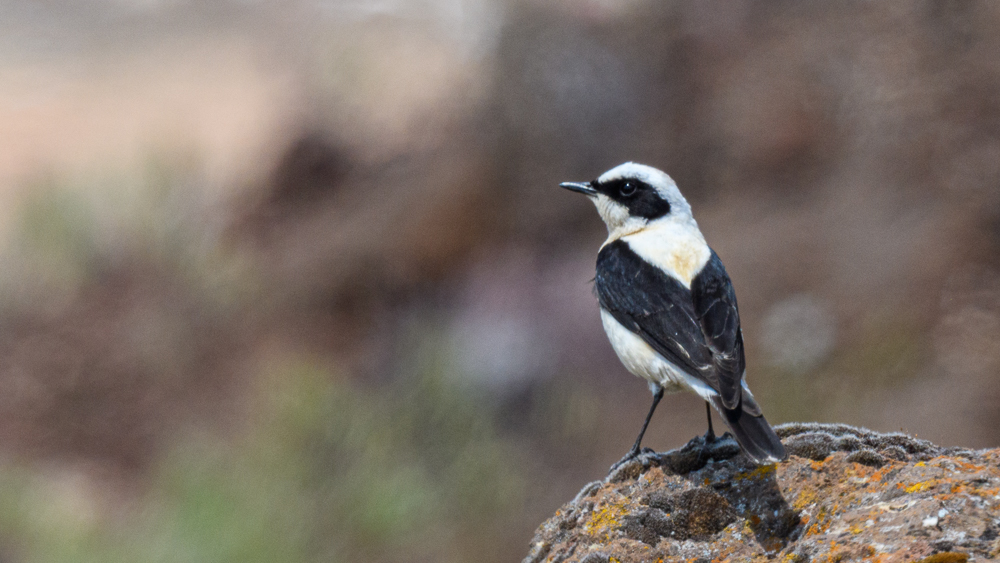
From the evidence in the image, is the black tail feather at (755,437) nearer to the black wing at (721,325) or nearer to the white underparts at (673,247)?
the black wing at (721,325)

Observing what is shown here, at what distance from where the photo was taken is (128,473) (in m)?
9.88

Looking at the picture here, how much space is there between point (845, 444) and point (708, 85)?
29.7 feet

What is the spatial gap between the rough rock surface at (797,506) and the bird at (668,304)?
0.67 feet

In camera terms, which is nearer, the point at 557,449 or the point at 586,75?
the point at 557,449

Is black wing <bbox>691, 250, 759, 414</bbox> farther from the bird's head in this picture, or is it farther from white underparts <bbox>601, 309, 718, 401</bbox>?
the bird's head

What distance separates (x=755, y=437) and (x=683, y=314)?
84 centimetres

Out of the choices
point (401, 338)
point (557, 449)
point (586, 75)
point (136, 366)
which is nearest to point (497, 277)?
point (401, 338)

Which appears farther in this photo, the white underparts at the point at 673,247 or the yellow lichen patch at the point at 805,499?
the white underparts at the point at 673,247

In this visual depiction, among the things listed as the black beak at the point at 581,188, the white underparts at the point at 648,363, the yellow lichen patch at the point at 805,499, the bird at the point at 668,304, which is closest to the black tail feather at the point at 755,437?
the bird at the point at 668,304

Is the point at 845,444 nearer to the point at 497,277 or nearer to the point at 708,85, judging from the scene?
the point at 497,277

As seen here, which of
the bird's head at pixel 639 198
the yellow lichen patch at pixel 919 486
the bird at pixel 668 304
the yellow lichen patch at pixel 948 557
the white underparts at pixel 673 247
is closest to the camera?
the yellow lichen patch at pixel 948 557

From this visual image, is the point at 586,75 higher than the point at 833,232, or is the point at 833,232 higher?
the point at 586,75

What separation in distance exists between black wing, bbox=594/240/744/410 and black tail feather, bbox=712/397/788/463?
6 centimetres

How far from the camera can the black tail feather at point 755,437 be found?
9.75 ft
